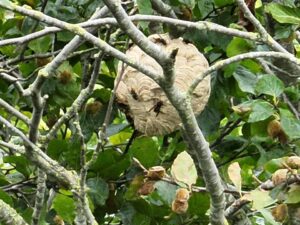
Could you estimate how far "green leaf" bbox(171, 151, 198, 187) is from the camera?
1416 millimetres

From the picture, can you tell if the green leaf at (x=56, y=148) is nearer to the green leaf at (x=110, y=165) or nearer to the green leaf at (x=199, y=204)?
the green leaf at (x=110, y=165)

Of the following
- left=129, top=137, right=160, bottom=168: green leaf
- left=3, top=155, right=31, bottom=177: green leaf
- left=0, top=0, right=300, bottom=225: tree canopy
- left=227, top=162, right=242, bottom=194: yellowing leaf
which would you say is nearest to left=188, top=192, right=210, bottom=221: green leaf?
left=0, top=0, right=300, bottom=225: tree canopy

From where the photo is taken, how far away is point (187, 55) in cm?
189

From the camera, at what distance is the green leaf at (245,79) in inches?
75.5

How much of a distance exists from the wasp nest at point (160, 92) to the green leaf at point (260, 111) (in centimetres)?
15

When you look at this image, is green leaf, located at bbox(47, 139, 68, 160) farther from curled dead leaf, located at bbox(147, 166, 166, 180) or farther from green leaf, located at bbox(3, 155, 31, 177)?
curled dead leaf, located at bbox(147, 166, 166, 180)

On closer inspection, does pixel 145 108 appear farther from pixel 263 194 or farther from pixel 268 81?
pixel 263 194

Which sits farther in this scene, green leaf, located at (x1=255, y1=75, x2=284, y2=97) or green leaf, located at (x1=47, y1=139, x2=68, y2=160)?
green leaf, located at (x1=47, y1=139, x2=68, y2=160)

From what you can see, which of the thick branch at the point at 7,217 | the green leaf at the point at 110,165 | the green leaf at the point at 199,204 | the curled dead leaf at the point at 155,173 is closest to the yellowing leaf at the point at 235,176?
the curled dead leaf at the point at 155,173

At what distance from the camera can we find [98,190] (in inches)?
74.0

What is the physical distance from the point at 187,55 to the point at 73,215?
52 centimetres

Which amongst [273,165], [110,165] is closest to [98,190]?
[110,165]

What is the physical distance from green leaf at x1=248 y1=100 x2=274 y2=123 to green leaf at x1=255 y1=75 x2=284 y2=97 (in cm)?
4

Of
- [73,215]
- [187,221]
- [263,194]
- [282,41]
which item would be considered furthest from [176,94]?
[282,41]
